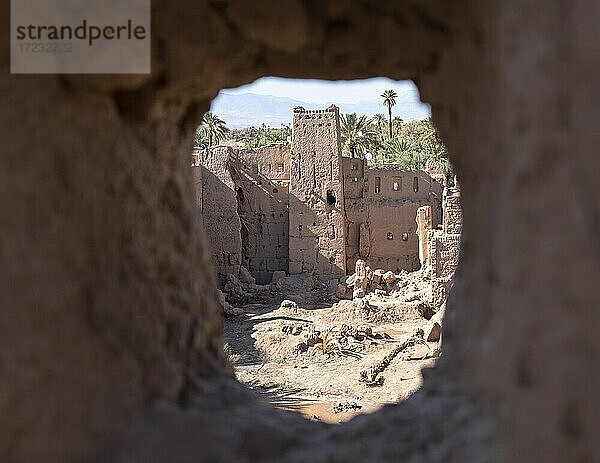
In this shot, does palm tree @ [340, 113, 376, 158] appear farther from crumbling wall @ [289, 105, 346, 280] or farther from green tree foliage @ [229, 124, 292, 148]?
crumbling wall @ [289, 105, 346, 280]

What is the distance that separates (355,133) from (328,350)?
18850mm

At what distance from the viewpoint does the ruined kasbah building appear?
60.3ft

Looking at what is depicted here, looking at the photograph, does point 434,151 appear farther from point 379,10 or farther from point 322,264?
point 379,10

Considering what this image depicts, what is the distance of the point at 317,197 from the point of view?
61.5 feet

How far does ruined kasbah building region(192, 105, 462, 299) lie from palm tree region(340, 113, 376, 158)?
7785 mm

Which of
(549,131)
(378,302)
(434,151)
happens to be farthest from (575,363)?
(434,151)

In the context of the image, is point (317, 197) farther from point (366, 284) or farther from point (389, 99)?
point (389, 99)

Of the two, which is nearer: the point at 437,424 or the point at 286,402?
the point at 437,424

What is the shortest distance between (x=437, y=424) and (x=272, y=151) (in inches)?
742

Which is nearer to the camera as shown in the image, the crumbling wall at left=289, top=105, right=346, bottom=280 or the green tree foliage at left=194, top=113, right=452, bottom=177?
the crumbling wall at left=289, top=105, right=346, bottom=280

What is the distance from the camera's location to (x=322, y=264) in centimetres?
1873

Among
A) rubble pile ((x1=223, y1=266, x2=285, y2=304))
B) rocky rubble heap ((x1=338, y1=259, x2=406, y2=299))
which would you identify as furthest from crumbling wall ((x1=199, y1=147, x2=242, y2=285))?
rocky rubble heap ((x1=338, y1=259, x2=406, y2=299))

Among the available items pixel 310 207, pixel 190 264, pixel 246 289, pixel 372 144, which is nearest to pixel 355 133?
pixel 372 144

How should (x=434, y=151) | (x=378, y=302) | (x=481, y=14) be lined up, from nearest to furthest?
(x=481, y=14) → (x=378, y=302) → (x=434, y=151)
